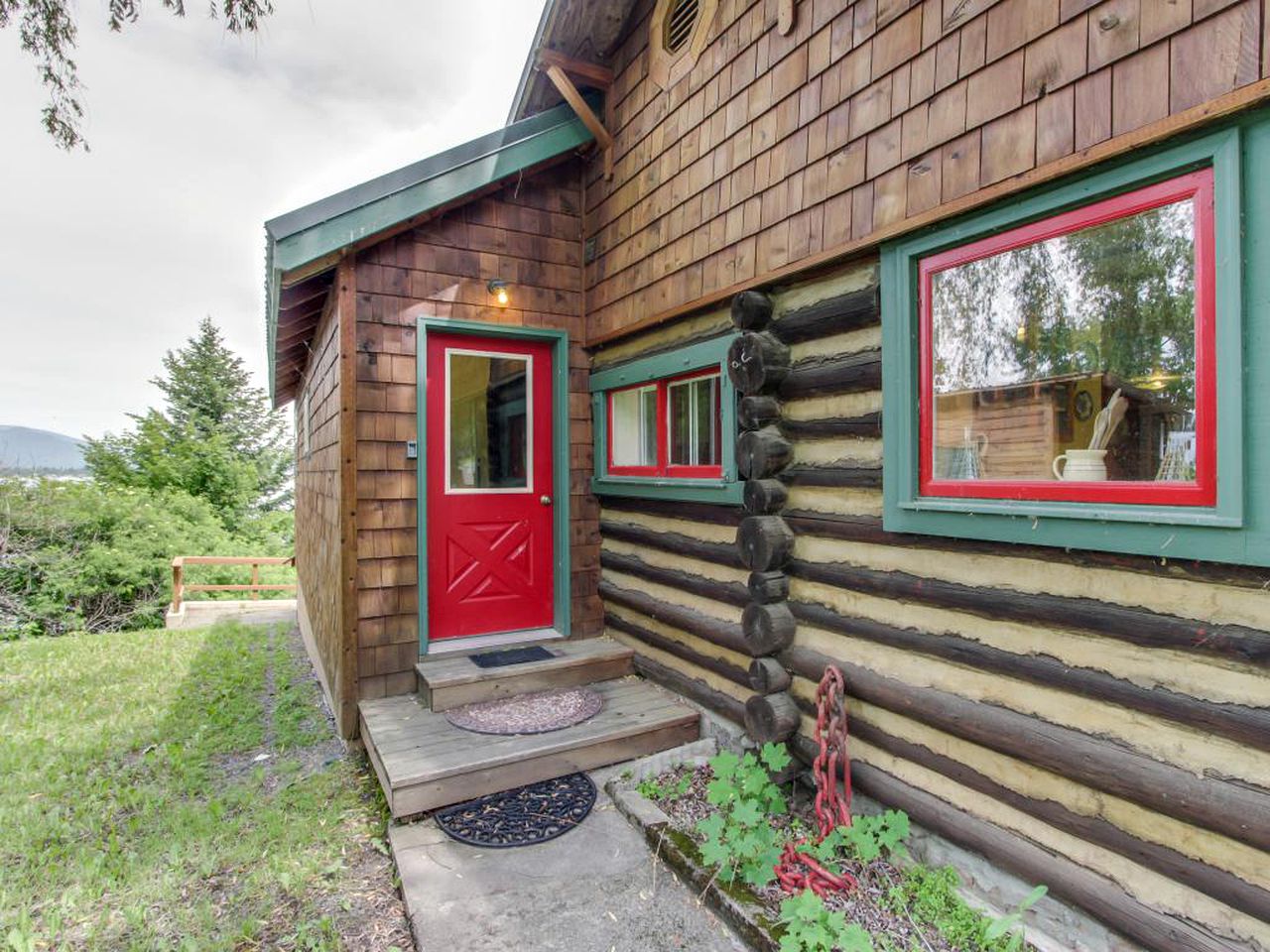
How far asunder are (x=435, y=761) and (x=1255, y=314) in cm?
330

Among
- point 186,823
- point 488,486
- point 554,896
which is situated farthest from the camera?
point 488,486

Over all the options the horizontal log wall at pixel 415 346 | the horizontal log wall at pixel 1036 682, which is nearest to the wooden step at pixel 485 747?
the horizontal log wall at pixel 415 346

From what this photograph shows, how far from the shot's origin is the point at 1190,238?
1.60 meters

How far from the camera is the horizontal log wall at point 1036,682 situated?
1.51 meters

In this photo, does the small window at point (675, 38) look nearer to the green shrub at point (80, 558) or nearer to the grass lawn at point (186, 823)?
the grass lawn at point (186, 823)

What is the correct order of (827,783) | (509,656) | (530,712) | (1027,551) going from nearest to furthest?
(1027,551), (827,783), (530,712), (509,656)

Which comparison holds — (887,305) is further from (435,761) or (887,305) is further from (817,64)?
(435,761)

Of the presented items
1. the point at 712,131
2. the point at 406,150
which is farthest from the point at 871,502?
the point at 406,150

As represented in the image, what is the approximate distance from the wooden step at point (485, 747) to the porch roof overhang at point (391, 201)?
8.39 ft

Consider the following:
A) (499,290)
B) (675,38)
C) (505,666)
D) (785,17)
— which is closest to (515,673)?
(505,666)

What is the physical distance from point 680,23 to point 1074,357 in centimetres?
320

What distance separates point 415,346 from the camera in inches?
152

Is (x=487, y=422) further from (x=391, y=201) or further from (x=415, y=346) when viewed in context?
(x=391, y=201)

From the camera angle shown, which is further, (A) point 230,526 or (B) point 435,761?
(A) point 230,526
